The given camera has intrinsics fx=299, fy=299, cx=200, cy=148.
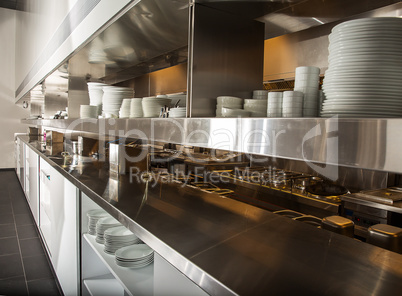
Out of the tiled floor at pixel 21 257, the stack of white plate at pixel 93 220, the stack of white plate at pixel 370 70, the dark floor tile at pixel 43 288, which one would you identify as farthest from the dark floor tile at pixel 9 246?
the stack of white plate at pixel 370 70

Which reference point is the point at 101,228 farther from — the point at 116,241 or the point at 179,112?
the point at 179,112

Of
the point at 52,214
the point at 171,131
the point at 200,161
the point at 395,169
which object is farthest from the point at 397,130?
the point at 200,161

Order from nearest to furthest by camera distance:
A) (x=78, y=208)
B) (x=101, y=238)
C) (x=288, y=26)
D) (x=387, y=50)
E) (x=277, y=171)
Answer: (x=387, y=50), (x=288, y=26), (x=101, y=238), (x=78, y=208), (x=277, y=171)

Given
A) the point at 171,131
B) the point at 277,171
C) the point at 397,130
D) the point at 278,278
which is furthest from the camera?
the point at 277,171

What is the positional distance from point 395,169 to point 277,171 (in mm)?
3545

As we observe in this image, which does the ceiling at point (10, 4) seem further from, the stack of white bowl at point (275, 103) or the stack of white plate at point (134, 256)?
the stack of white bowl at point (275, 103)

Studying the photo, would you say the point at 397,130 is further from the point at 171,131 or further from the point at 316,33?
the point at 316,33

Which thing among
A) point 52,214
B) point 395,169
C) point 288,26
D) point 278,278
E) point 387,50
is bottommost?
point 52,214

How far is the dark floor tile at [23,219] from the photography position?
4.22 metres

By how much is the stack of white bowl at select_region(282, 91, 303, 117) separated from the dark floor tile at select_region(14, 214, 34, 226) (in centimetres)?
450

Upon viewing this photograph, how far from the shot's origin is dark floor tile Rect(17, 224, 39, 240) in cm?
376

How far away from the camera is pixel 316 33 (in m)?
1.59

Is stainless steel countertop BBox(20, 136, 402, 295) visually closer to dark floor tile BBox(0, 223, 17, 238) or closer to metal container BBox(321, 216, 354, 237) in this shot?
metal container BBox(321, 216, 354, 237)

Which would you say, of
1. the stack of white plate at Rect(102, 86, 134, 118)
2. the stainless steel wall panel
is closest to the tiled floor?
the stack of white plate at Rect(102, 86, 134, 118)
